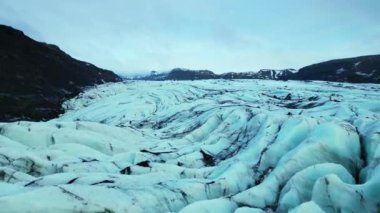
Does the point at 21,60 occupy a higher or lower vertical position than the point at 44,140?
higher

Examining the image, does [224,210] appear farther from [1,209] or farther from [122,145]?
[122,145]

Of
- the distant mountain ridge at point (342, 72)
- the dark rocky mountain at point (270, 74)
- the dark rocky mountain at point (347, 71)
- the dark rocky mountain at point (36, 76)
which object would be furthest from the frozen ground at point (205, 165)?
the dark rocky mountain at point (270, 74)

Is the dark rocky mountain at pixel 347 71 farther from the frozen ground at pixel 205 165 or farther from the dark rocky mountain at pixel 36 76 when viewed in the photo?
the frozen ground at pixel 205 165

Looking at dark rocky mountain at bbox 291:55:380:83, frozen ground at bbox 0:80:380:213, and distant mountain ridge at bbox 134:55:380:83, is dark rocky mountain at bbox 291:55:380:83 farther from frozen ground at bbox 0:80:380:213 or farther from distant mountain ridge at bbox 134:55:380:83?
frozen ground at bbox 0:80:380:213

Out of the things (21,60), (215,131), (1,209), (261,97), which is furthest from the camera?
(21,60)

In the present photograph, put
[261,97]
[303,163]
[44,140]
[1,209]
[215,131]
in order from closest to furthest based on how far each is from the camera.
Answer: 1. [1,209]
2. [303,163]
3. [44,140]
4. [215,131]
5. [261,97]

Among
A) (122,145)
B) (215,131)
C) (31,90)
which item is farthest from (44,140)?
(31,90)
